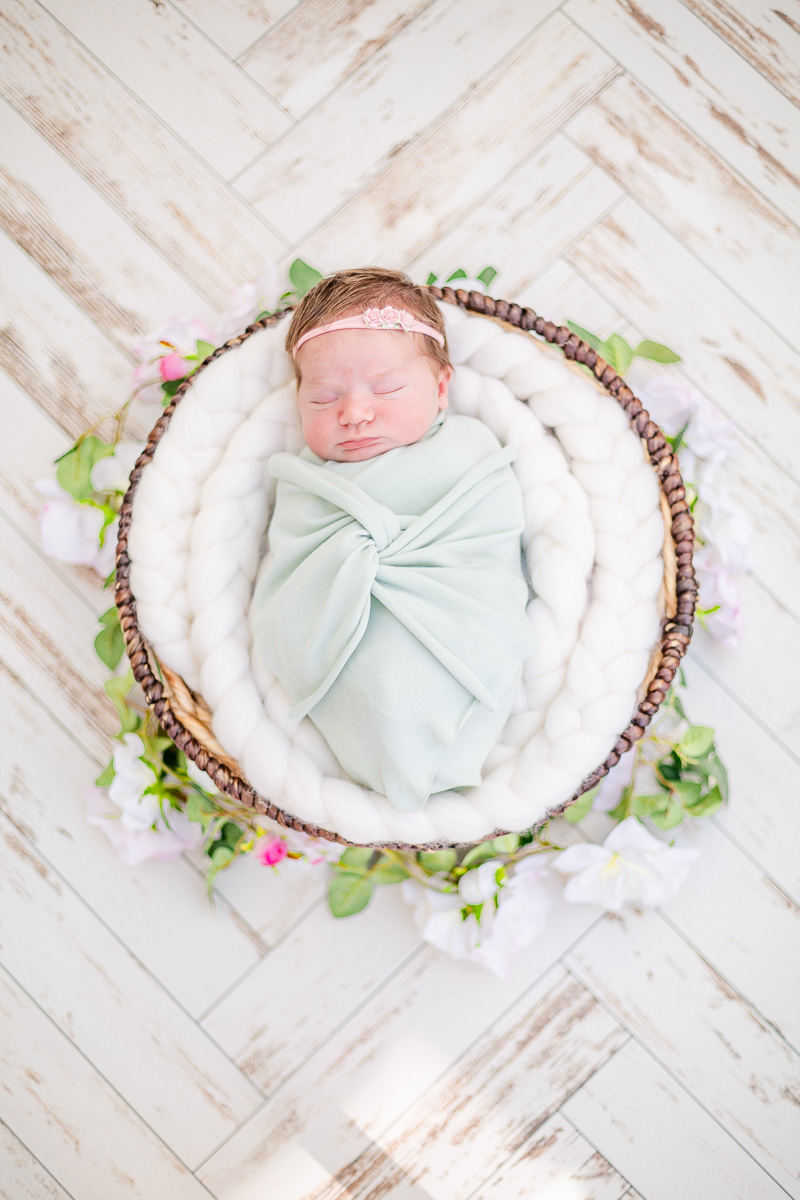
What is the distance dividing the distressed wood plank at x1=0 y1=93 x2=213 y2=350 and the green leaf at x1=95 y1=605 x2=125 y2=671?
533mm

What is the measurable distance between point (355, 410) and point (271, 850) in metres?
0.70

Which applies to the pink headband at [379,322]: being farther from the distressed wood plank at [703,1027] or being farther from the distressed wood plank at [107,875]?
the distressed wood plank at [703,1027]

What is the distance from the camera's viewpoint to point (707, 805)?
57.7 inches

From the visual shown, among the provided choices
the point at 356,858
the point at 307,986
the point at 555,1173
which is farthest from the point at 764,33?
the point at 555,1173

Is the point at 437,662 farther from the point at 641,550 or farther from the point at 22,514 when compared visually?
the point at 22,514

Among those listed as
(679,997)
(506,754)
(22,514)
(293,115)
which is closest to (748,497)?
(506,754)

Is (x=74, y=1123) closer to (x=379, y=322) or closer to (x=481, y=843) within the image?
(x=481, y=843)

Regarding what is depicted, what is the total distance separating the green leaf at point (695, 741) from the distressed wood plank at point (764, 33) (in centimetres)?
118

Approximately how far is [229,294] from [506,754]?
3.27 ft

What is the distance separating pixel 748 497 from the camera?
1619mm

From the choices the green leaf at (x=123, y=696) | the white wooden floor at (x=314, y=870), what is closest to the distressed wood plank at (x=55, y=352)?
the white wooden floor at (x=314, y=870)

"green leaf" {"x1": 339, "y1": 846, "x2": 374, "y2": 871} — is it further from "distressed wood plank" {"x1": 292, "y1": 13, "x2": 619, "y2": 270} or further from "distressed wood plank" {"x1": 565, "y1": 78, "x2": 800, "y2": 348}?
"distressed wood plank" {"x1": 565, "y1": 78, "x2": 800, "y2": 348}

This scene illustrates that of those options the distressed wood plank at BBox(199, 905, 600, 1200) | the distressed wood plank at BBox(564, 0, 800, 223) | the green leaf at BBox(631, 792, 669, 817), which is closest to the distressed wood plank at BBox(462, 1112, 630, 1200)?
the distressed wood plank at BBox(199, 905, 600, 1200)

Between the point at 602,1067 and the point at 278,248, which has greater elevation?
the point at 278,248
